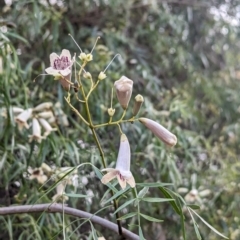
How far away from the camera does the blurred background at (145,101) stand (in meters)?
0.92

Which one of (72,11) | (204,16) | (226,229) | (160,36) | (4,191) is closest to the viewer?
(4,191)

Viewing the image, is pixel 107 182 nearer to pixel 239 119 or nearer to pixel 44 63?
pixel 44 63

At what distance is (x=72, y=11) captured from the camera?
1355 millimetres

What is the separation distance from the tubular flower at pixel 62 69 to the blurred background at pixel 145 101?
16 cm

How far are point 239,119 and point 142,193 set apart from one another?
1.06 meters

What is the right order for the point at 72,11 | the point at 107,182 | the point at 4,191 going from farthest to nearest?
1. the point at 72,11
2. the point at 4,191
3. the point at 107,182

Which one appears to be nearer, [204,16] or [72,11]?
[72,11]

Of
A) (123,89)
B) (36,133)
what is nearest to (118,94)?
(123,89)

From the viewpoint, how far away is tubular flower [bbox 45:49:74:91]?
575mm

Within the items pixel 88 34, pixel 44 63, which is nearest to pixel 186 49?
pixel 88 34

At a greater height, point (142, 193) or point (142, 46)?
point (142, 193)

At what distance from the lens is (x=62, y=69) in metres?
0.59

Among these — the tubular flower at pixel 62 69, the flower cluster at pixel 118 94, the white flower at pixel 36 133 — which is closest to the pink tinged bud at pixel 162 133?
the flower cluster at pixel 118 94

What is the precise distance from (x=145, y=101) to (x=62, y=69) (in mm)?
630
